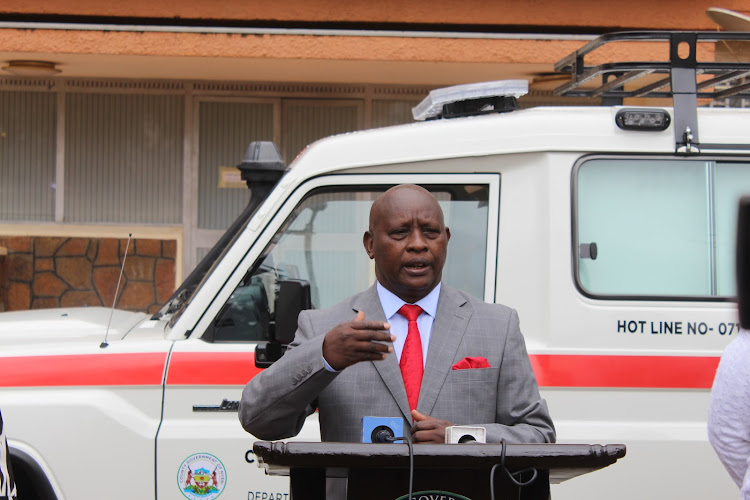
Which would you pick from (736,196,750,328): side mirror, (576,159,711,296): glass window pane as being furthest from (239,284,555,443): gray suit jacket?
(576,159,711,296): glass window pane

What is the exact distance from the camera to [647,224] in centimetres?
375

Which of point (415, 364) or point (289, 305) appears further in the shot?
point (289, 305)

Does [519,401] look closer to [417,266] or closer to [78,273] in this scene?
[417,266]

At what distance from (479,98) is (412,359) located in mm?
1797

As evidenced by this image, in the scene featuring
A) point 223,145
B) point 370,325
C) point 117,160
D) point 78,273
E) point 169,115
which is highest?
point 169,115

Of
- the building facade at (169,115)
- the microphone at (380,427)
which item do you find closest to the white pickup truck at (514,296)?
the microphone at (380,427)

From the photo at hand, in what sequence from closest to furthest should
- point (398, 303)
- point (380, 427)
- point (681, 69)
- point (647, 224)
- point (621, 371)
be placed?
point (380, 427)
point (398, 303)
point (621, 371)
point (647, 224)
point (681, 69)

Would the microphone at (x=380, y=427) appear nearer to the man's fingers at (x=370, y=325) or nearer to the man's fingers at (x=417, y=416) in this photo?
the man's fingers at (x=417, y=416)

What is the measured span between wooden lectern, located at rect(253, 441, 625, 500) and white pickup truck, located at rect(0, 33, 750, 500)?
1.46 m

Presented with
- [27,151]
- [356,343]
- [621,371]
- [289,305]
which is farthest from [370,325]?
[27,151]

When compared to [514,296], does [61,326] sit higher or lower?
lower

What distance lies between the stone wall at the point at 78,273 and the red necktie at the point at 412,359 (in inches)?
283

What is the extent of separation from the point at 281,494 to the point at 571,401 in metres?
1.15

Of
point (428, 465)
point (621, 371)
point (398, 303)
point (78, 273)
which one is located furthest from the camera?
point (78, 273)
